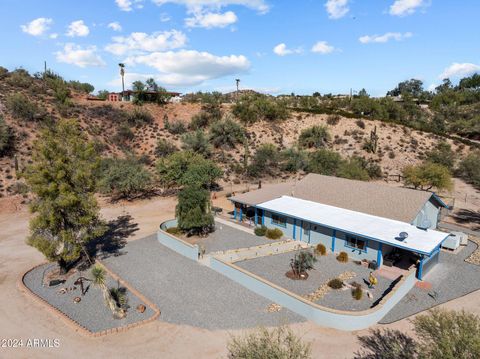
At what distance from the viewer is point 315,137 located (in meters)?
69.1

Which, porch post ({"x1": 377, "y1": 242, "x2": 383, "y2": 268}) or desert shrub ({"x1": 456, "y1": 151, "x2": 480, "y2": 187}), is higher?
desert shrub ({"x1": 456, "y1": 151, "x2": 480, "y2": 187})

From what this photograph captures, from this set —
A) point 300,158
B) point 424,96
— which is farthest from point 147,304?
point 424,96

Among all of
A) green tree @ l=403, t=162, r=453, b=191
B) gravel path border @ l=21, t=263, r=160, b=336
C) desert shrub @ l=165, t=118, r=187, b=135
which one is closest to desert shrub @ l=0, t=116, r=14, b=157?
desert shrub @ l=165, t=118, r=187, b=135

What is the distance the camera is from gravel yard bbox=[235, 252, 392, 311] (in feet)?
65.0

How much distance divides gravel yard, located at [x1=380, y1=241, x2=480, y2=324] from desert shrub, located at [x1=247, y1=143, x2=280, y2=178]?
3136cm

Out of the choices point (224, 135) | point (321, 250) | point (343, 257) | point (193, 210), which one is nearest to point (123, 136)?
point (224, 135)

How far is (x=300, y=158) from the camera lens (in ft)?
182

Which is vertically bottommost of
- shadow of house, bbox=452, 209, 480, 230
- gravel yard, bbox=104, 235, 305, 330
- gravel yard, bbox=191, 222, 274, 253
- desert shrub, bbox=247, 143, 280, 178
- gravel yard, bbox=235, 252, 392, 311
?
gravel yard, bbox=104, 235, 305, 330

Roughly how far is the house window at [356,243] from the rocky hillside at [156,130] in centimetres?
2901

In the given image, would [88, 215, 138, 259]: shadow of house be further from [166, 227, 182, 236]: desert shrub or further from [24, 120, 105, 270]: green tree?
[166, 227, 182, 236]: desert shrub

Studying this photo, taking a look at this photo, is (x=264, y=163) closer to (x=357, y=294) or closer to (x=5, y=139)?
(x=357, y=294)

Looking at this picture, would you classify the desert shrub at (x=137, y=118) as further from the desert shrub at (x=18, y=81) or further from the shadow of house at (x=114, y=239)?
the shadow of house at (x=114, y=239)

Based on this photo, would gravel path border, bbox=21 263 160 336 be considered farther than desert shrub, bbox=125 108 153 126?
No

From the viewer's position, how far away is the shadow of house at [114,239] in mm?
27234
